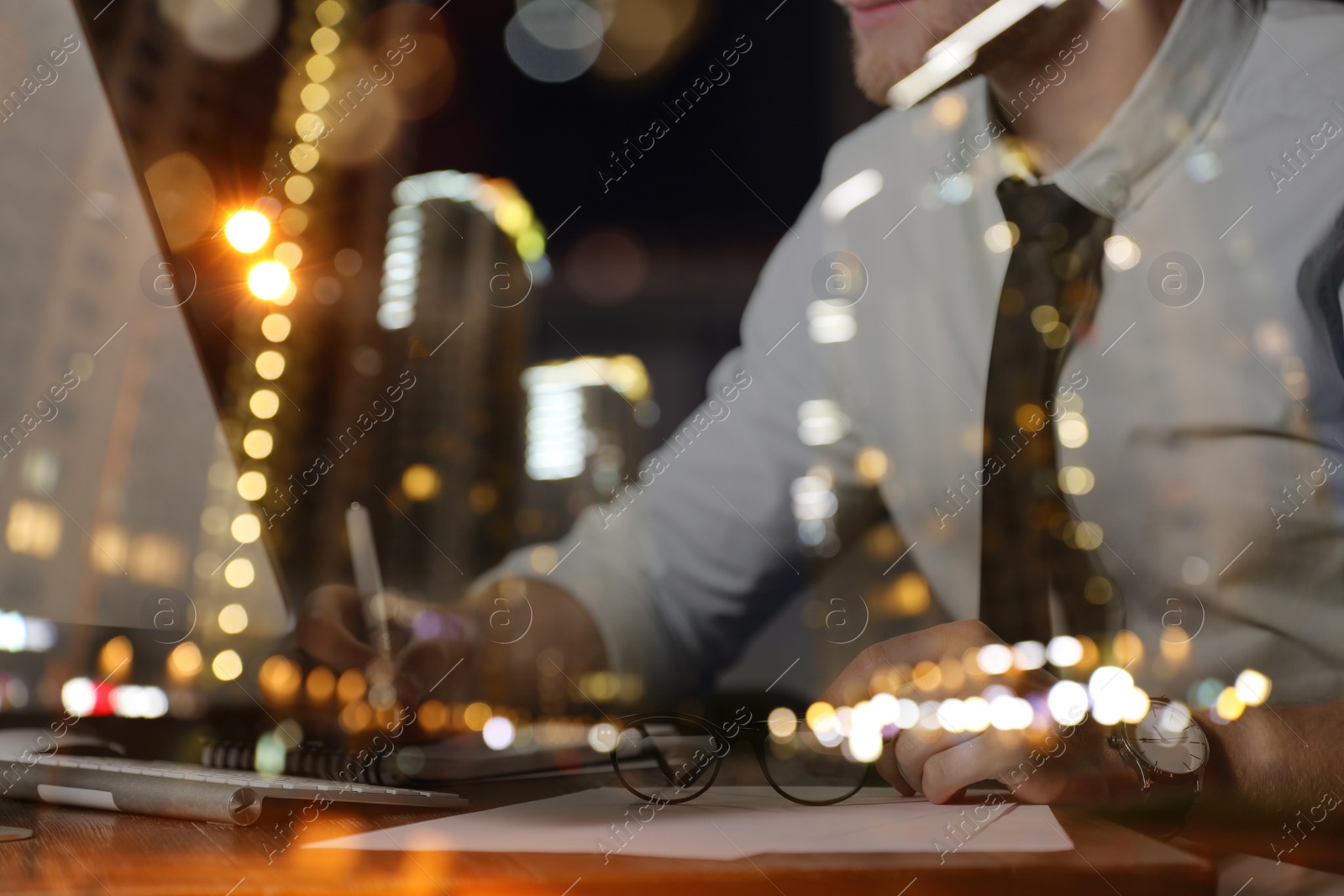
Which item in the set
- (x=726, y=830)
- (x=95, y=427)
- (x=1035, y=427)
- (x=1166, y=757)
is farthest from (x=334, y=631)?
(x=95, y=427)


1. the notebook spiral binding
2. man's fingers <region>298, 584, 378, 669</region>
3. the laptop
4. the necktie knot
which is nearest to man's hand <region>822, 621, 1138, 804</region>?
the notebook spiral binding

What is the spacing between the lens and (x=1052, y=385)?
748mm

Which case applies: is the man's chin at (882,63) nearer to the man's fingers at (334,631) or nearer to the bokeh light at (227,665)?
the man's fingers at (334,631)

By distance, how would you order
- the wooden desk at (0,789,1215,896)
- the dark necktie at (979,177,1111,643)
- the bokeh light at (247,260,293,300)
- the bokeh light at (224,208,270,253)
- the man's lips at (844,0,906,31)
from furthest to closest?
the bokeh light at (247,260,293,300) → the bokeh light at (224,208,270,253) → the man's lips at (844,0,906,31) → the dark necktie at (979,177,1111,643) → the wooden desk at (0,789,1215,896)

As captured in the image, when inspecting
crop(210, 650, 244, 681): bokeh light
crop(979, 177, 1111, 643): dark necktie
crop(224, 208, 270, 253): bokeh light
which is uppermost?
crop(224, 208, 270, 253): bokeh light

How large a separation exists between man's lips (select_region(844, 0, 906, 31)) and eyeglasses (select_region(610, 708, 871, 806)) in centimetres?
87

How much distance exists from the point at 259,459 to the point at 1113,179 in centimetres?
142

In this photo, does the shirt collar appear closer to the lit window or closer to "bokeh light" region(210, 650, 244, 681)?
"bokeh light" region(210, 650, 244, 681)

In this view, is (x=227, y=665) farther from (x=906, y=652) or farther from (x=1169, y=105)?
(x=1169, y=105)

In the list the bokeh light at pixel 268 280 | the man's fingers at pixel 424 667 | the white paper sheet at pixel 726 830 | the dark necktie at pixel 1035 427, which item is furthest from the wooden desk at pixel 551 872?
the bokeh light at pixel 268 280

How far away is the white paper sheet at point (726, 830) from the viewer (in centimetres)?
25

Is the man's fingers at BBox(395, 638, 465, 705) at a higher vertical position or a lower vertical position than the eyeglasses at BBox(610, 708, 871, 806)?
higher

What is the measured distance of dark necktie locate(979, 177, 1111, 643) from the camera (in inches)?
29.2

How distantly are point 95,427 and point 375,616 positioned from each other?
801 mm
